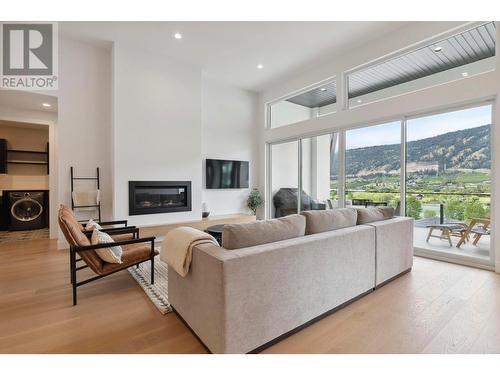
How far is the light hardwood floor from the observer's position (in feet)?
5.69

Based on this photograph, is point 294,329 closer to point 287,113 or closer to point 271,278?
point 271,278

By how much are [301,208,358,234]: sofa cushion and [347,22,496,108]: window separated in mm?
2848

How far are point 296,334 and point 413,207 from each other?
3.35 m

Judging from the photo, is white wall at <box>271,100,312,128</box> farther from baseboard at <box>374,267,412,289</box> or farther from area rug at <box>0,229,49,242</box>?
area rug at <box>0,229,49,242</box>

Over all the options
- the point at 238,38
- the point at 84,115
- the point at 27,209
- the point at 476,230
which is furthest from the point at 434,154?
the point at 27,209

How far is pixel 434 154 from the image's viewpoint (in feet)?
12.8

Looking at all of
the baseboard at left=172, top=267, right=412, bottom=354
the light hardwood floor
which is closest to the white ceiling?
the light hardwood floor

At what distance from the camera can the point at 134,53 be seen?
4.52 metres

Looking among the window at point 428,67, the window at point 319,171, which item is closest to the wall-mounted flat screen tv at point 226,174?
the window at point 319,171

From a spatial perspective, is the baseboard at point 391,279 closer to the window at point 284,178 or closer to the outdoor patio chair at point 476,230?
A: the outdoor patio chair at point 476,230

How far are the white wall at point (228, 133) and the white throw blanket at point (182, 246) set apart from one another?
3907 millimetres

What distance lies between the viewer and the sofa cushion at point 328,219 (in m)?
2.18
